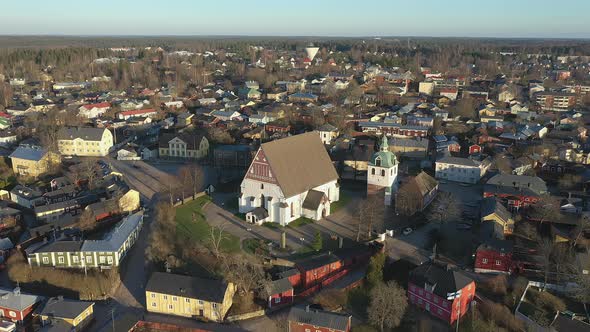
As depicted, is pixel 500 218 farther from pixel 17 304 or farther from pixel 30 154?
pixel 30 154

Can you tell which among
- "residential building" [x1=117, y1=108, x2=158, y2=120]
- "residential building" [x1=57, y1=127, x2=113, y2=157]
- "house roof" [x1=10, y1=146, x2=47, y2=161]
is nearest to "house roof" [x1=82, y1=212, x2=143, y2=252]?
"house roof" [x1=10, y1=146, x2=47, y2=161]

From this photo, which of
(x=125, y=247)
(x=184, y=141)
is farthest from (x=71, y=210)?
(x=184, y=141)

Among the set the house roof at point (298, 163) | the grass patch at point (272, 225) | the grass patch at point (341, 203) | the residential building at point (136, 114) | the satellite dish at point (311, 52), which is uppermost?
the satellite dish at point (311, 52)

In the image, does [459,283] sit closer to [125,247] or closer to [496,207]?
[496,207]

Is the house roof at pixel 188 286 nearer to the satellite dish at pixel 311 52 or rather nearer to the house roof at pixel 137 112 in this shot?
the house roof at pixel 137 112

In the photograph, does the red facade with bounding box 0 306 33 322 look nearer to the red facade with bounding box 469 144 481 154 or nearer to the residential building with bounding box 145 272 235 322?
the residential building with bounding box 145 272 235 322

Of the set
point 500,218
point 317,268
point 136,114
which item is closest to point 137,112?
point 136,114

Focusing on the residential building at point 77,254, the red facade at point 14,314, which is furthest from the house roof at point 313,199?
the red facade at point 14,314

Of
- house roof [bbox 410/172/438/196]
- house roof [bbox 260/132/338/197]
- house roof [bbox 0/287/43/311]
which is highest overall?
house roof [bbox 260/132/338/197]
